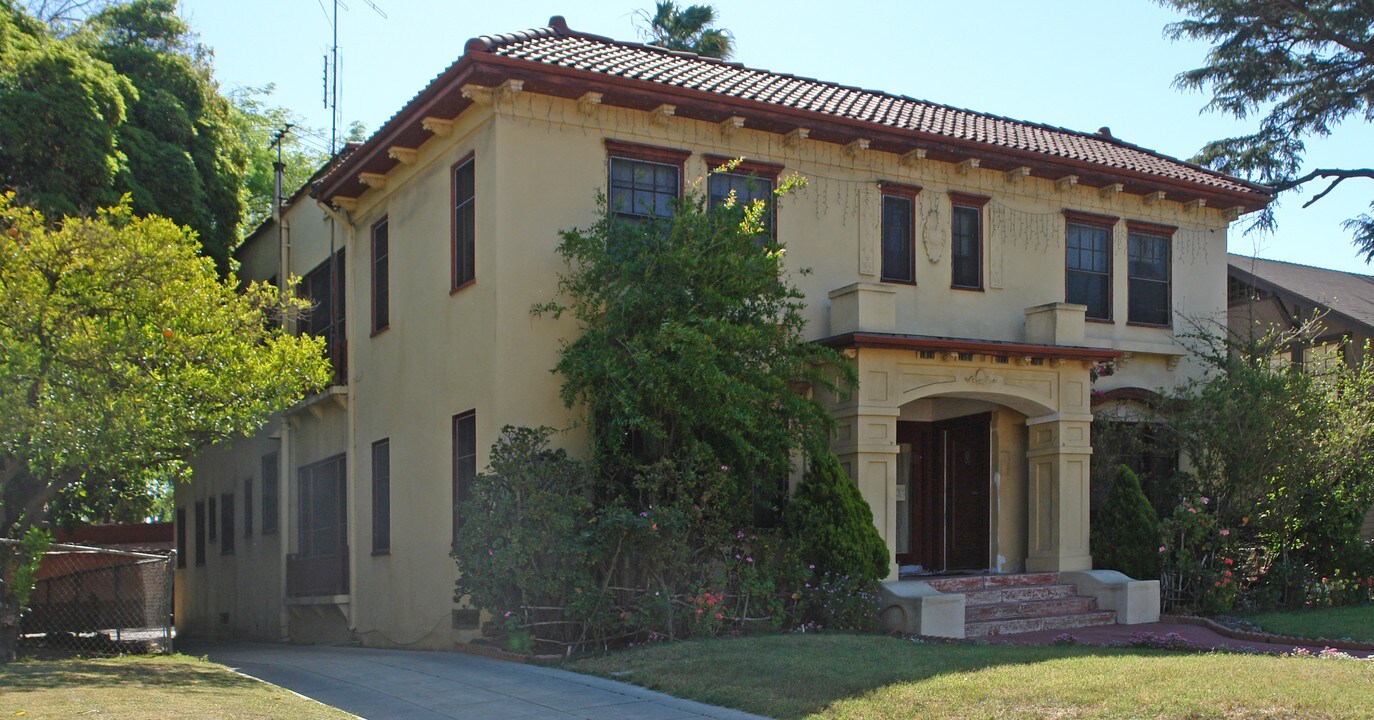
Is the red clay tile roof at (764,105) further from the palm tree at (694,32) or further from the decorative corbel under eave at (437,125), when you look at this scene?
the palm tree at (694,32)

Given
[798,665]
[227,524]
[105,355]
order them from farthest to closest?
[227,524] < [105,355] < [798,665]

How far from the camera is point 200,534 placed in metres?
25.0

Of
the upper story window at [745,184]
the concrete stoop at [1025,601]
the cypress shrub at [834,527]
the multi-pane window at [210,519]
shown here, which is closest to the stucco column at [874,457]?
the cypress shrub at [834,527]

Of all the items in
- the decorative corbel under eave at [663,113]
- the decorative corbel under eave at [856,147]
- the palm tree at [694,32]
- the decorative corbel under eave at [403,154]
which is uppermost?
the palm tree at [694,32]

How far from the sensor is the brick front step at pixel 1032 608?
1490cm

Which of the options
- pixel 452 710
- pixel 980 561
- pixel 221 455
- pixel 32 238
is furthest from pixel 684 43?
pixel 452 710

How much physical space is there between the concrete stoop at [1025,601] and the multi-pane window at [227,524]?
12.9m

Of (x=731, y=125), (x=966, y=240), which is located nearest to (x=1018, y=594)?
(x=966, y=240)

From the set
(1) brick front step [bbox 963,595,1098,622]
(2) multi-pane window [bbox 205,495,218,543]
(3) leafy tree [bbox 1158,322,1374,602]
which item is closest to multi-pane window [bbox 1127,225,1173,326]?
(3) leafy tree [bbox 1158,322,1374,602]

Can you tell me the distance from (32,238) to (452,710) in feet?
23.8

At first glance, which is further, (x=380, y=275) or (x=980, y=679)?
(x=380, y=275)

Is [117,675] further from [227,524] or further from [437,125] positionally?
[227,524]

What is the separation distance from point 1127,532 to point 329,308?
453 inches

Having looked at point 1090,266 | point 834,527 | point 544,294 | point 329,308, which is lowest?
point 834,527
